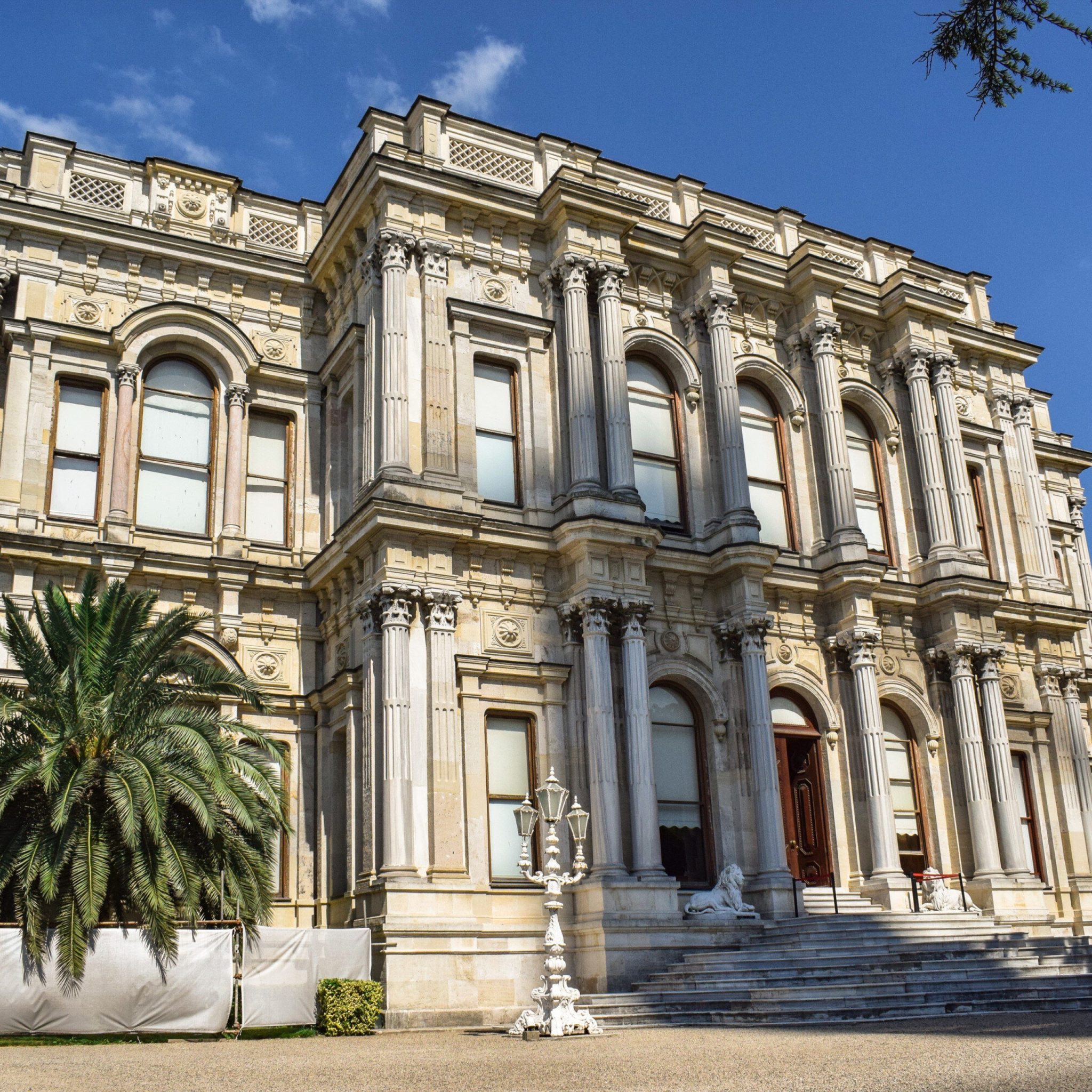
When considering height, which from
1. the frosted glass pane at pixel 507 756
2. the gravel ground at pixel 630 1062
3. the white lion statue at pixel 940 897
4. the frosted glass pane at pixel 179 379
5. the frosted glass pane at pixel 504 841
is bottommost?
the gravel ground at pixel 630 1062

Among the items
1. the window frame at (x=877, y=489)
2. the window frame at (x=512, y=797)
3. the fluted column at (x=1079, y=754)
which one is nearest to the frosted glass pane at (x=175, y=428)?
the window frame at (x=512, y=797)

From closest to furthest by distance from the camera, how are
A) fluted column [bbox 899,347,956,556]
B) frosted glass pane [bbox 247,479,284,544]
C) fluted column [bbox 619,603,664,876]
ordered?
fluted column [bbox 619,603,664,876] < frosted glass pane [bbox 247,479,284,544] < fluted column [bbox 899,347,956,556]

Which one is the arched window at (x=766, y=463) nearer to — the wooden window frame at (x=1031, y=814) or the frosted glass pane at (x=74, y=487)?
the wooden window frame at (x=1031, y=814)

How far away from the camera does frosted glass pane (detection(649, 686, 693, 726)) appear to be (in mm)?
22203

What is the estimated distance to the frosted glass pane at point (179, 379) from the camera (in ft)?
75.8

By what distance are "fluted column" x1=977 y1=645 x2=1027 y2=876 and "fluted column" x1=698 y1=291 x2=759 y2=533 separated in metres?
5.80

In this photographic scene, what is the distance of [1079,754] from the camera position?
26.5 m

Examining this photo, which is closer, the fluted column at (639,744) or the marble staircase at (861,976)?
the marble staircase at (861,976)

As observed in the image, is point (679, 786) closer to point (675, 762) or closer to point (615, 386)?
point (675, 762)

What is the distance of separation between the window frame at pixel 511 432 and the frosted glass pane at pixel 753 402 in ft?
17.0

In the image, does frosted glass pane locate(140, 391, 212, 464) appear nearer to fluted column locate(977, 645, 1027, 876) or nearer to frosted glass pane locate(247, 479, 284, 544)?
frosted glass pane locate(247, 479, 284, 544)

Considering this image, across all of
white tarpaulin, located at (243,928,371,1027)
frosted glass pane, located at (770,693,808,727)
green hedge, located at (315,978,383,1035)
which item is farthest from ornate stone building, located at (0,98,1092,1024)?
green hedge, located at (315,978,383,1035)

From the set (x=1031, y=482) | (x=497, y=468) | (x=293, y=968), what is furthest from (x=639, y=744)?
(x=1031, y=482)

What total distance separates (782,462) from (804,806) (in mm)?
6825
